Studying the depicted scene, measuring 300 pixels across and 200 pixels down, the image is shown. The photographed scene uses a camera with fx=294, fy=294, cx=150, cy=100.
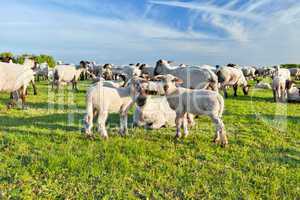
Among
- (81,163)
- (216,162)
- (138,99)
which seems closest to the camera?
(81,163)

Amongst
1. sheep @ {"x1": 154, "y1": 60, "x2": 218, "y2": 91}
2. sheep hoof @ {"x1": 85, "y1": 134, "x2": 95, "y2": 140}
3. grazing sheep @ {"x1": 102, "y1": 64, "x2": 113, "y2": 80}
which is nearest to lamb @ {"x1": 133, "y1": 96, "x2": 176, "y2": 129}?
sheep hoof @ {"x1": 85, "y1": 134, "x2": 95, "y2": 140}

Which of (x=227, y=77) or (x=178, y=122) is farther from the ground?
(x=227, y=77)

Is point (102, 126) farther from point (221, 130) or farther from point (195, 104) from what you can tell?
point (221, 130)

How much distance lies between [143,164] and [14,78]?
879cm

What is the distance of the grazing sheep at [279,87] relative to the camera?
18.5 meters

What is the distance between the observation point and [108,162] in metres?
6.06

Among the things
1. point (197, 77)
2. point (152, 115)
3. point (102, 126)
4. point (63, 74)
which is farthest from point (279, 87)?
point (63, 74)

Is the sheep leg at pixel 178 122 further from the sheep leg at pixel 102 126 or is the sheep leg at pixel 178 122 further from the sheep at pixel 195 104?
the sheep leg at pixel 102 126

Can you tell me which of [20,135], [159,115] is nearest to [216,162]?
[159,115]

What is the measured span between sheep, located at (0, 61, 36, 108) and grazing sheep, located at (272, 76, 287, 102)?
14.5 meters

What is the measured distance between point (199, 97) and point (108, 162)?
3269 millimetres

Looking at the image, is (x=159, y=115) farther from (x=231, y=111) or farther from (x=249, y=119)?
(x=231, y=111)

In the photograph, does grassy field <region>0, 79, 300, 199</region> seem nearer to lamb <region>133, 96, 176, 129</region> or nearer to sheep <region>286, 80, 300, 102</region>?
lamb <region>133, 96, 176, 129</region>

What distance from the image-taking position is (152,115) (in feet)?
31.0
